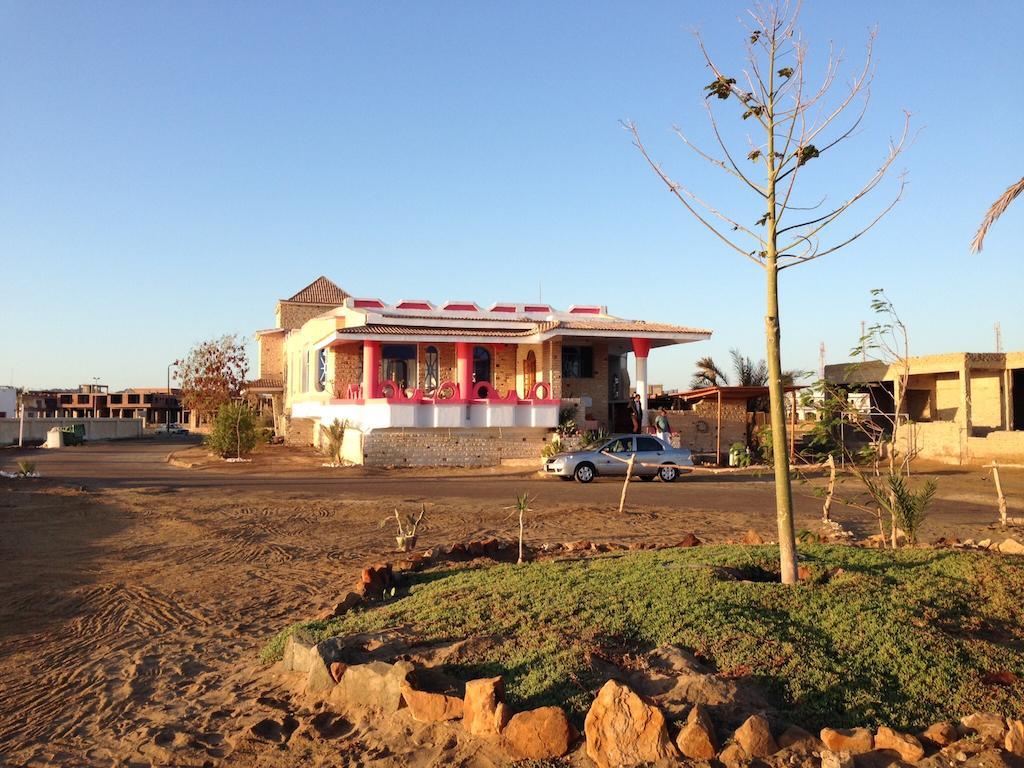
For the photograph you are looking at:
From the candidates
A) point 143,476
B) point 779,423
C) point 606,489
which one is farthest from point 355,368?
point 779,423

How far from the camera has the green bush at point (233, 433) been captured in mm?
33969

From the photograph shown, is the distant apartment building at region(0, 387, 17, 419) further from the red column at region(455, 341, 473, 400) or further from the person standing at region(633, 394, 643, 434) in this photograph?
the person standing at region(633, 394, 643, 434)

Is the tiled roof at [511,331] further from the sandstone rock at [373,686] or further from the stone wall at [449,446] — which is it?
the sandstone rock at [373,686]

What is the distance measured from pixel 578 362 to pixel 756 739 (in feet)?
97.0

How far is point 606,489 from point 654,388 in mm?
43245

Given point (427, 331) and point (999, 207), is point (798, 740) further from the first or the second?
point (427, 331)

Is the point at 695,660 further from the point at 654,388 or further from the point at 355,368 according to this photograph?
the point at 654,388

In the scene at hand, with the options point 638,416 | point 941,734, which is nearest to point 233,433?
point 638,416

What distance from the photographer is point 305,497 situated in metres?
18.7

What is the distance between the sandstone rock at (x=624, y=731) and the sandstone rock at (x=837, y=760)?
753 mm

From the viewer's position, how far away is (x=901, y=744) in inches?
170

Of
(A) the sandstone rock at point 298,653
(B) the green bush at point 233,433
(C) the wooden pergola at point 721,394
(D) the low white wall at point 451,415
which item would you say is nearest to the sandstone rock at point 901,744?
(A) the sandstone rock at point 298,653

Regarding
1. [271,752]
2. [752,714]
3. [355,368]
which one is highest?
[355,368]

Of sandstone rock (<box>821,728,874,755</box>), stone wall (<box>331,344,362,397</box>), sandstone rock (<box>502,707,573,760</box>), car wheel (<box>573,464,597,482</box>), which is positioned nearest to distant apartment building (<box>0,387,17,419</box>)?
stone wall (<box>331,344,362,397</box>)
